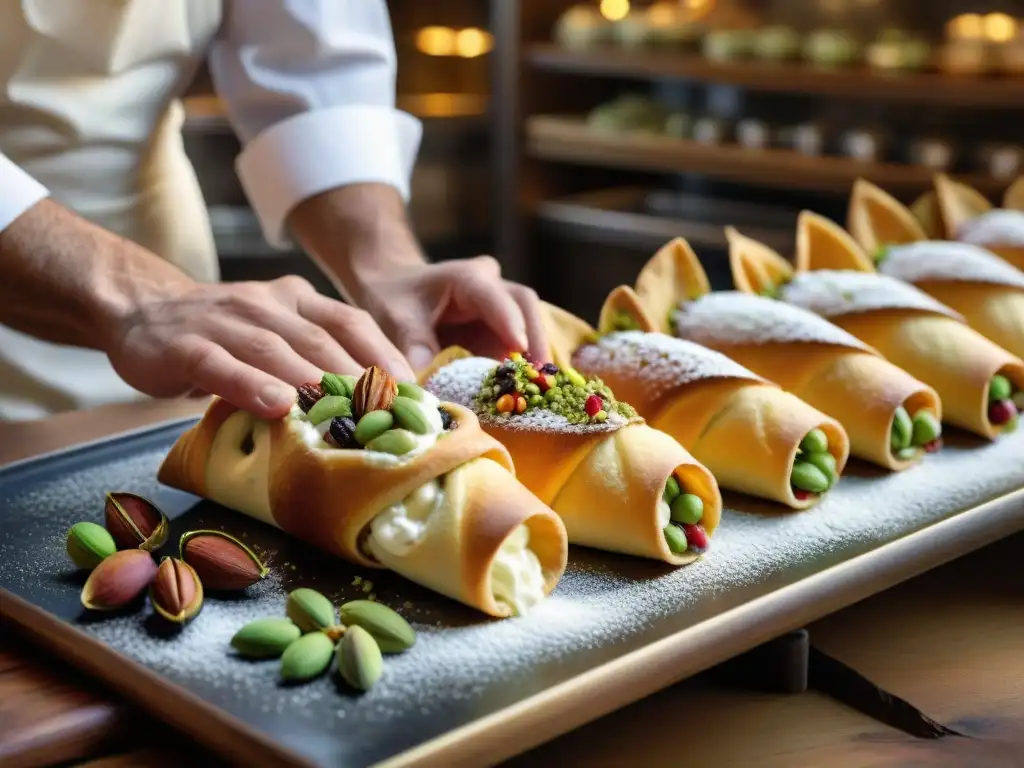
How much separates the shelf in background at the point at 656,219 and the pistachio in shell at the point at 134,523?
2457 mm

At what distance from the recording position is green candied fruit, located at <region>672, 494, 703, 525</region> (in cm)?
108

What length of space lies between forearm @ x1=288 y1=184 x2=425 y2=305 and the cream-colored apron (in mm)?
296

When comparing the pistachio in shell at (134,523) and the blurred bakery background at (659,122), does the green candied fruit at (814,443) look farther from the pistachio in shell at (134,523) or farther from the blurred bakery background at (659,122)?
the blurred bakery background at (659,122)

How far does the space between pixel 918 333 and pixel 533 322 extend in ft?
1.44

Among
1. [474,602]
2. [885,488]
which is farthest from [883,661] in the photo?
[474,602]

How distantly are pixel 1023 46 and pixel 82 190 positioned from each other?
2.11 m

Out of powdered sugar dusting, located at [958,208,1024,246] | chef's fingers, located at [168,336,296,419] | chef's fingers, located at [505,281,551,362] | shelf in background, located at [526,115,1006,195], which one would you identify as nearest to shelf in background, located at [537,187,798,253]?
shelf in background, located at [526,115,1006,195]

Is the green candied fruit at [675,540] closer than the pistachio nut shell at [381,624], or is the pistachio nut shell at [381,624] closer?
the pistachio nut shell at [381,624]

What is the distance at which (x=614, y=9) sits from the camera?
4113 millimetres

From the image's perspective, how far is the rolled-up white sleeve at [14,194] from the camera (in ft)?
4.40

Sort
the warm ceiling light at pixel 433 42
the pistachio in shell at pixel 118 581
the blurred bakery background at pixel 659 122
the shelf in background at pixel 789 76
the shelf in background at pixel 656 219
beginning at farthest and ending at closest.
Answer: the warm ceiling light at pixel 433 42 < the shelf in background at pixel 656 219 < the blurred bakery background at pixel 659 122 < the shelf in background at pixel 789 76 < the pistachio in shell at pixel 118 581

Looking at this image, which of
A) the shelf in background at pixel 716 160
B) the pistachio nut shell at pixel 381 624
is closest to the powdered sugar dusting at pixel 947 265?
the pistachio nut shell at pixel 381 624

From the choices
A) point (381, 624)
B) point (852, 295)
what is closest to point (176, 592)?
point (381, 624)

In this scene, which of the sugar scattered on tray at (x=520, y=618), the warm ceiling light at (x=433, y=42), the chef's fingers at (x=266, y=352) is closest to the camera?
the sugar scattered on tray at (x=520, y=618)
